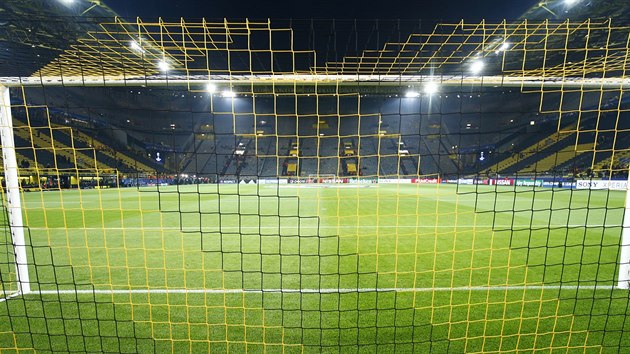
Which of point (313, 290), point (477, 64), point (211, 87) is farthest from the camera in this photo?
point (477, 64)

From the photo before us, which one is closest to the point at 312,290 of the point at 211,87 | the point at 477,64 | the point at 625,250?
the point at 211,87

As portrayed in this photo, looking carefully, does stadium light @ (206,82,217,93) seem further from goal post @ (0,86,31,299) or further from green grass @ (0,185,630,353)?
goal post @ (0,86,31,299)

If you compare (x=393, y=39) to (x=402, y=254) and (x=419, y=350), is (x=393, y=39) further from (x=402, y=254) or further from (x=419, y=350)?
(x=419, y=350)

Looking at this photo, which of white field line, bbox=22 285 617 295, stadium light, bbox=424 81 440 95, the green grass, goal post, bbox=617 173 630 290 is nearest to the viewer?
the green grass

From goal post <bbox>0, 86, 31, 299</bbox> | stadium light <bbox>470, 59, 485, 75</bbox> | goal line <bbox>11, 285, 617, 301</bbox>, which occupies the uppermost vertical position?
stadium light <bbox>470, 59, 485, 75</bbox>

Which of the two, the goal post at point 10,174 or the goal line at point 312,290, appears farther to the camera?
the goal line at point 312,290

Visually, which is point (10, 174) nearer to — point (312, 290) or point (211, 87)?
point (211, 87)

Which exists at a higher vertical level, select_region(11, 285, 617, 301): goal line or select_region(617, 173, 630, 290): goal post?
select_region(617, 173, 630, 290): goal post

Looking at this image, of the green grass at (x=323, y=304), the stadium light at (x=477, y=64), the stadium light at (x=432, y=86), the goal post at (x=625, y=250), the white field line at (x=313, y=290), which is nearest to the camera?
the green grass at (x=323, y=304)

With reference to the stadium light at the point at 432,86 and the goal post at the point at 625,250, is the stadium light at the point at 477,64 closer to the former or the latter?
the stadium light at the point at 432,86

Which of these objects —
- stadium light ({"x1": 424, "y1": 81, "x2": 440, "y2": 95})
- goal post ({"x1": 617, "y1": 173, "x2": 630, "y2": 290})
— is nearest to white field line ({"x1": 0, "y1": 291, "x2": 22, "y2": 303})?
stadium light ({"x1": 424, "y1": 81, "x2": 440, "y2": 95})

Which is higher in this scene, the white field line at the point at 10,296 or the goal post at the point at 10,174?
the goal post at the point at 10,174

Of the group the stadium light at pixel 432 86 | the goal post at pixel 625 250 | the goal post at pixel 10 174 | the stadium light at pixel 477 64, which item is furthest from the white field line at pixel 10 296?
the goal post at pixel 625 250

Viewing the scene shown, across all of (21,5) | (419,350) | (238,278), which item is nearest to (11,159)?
(238,278)
